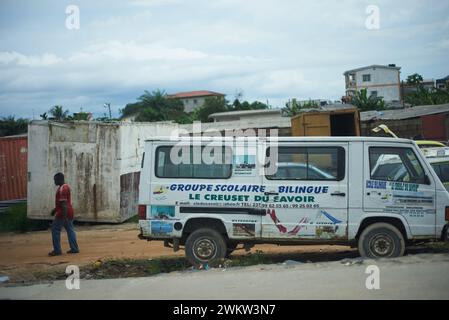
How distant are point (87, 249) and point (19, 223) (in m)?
5.14

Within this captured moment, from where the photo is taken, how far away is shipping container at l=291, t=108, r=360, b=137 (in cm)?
1387

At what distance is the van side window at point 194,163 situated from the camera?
28.2 feet

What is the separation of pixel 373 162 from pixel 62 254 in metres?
6.66

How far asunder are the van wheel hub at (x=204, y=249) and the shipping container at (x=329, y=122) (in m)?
6.19

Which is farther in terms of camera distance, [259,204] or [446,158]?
[446,158]

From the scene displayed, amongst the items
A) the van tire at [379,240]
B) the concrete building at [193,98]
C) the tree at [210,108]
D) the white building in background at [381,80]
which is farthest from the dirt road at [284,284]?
the concrete building at [193,98]

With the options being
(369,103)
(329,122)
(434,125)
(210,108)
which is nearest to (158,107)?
(210,108)

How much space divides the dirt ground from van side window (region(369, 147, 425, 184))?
2.26m

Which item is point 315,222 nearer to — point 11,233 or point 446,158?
point 446,158

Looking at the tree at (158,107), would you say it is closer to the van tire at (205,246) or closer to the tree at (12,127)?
the tree at (12,127)

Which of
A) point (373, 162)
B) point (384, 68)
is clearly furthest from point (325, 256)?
point (384, 68)

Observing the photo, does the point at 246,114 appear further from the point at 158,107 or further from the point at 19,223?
the point at 19,223
